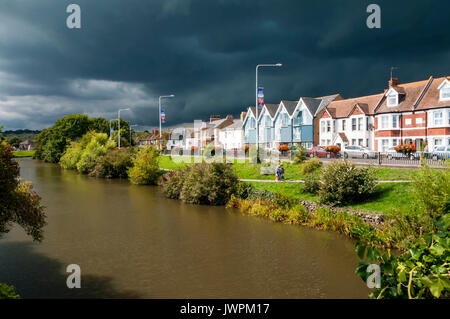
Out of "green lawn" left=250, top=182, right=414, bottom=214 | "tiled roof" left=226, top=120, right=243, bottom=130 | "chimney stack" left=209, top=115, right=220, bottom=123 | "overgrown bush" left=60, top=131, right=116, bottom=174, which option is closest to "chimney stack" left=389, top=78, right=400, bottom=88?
"green lawn" left=250, top=182, right=414, bottom=214

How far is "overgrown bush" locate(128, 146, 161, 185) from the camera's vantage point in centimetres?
4178

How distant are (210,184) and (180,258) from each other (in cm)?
1324

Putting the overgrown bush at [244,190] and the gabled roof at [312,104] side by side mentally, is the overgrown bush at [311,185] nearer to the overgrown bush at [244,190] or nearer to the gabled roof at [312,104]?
the overgrown bush at [244,190]

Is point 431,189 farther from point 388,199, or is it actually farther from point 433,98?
point 433,98

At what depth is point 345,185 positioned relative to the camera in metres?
20.5

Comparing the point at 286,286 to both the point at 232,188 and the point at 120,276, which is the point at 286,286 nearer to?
the point at 120,276

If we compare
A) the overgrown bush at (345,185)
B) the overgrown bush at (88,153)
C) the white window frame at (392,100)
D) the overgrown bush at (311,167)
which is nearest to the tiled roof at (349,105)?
the white window frame at (392,100)

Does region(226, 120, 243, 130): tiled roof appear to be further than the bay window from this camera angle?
Yes

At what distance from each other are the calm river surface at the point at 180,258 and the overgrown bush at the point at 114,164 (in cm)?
2642

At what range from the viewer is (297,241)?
17.3 m

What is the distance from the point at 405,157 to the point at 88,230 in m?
25.3

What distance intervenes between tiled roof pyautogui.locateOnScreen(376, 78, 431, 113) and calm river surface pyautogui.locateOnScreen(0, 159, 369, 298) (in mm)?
31649

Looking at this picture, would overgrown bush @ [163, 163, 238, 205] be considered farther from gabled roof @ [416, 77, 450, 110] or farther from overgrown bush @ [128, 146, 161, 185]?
gabled roof @ [416, 77, 450, 110]
